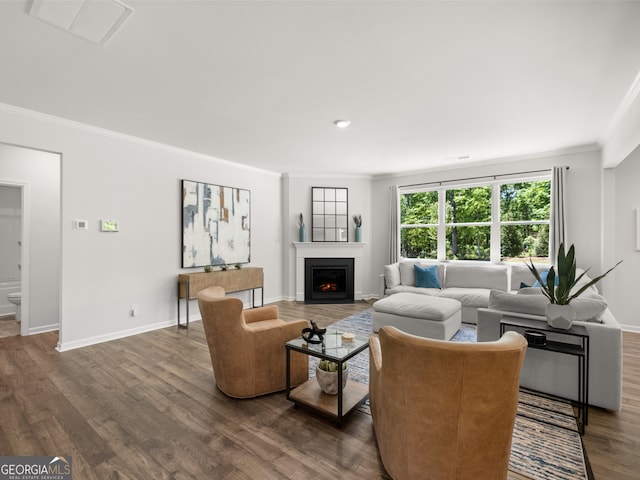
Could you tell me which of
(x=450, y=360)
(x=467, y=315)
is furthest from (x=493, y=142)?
(x=450, y=360)

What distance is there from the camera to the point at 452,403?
4.38 ft

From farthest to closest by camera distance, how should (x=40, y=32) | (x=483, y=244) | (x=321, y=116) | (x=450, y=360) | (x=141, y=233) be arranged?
(x=483, y=244), (x=141, y=233), (x=321, y=116), (x=40, y=32), (x=450, y=360)

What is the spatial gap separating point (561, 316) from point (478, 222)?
365 centimetres

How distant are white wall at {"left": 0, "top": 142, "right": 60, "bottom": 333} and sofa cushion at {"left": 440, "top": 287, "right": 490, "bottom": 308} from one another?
582 centimetres

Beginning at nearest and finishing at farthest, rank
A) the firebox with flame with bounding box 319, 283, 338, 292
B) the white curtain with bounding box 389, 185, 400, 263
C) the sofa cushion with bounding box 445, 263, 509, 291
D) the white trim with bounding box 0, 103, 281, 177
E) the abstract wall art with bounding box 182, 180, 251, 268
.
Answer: the white trim with bounding box 0, 103, 281, 177
the abstract wall art with bounding box 182, 180, 251, 268
the sofa cushion with bounding box 445, 263, 509, 291
the white curtain with bounding box 389, 185, 400, 263
the firebox with flame with bounding box 319, 283, 338, 292

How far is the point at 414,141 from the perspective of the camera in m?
4.32

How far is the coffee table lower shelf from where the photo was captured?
218cm

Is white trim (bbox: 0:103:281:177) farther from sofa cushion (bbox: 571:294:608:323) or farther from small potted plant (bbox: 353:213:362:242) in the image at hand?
sofa cushion (bbox: 571:294:608:323)

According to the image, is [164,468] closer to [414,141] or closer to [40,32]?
[40,32]

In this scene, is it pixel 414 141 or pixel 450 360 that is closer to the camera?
pixel 450 360

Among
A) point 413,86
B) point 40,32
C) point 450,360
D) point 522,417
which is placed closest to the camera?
point 450,360

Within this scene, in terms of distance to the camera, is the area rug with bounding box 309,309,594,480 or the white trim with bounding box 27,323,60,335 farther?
the white trim with bounding box 27,323,60,335

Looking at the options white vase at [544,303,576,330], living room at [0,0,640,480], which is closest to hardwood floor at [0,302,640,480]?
white vase at [544,303,576,330]

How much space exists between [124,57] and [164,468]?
277cm
